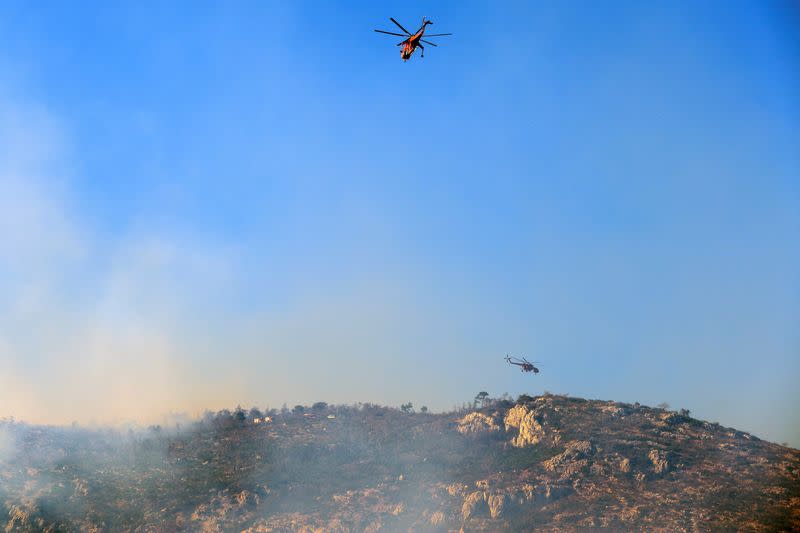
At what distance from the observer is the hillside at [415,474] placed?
5184 cm

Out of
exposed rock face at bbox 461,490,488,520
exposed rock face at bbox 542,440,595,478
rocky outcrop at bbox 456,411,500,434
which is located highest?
rocky outcrop at bbox 456,411,500,434

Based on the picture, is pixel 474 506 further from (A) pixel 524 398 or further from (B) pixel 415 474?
(A) pixel 524 398

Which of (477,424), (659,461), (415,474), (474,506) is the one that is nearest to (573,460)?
(659,461)

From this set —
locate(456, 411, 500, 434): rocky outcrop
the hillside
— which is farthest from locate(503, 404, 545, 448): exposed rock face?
locate(456, 411, 500, 434): rocky outcrop

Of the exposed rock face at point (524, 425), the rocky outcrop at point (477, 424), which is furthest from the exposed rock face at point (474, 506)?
the rocky outcrop at point (477, 424)

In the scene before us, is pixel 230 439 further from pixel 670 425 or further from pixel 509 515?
pixel 670 425

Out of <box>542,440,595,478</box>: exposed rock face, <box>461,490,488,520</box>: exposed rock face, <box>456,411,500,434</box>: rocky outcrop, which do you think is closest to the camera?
<box>461,490,488,520</box>: exposed rock face

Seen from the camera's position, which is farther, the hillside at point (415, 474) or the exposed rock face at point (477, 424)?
the exposed rock face at point (477, 424)

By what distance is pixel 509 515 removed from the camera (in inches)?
2060

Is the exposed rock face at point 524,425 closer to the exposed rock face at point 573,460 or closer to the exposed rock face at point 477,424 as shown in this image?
the exposed rock face at point 477,424

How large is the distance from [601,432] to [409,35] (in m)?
46.1

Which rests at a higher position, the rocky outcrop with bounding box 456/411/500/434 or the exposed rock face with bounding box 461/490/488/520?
the rocky outcrop with bounding box 456/411/500/434

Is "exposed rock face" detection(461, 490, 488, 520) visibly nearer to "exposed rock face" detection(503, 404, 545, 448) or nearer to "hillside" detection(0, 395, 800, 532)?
"hillside" detection(0, 395, 800, 532)

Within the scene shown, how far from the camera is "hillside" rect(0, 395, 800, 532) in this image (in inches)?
2041
